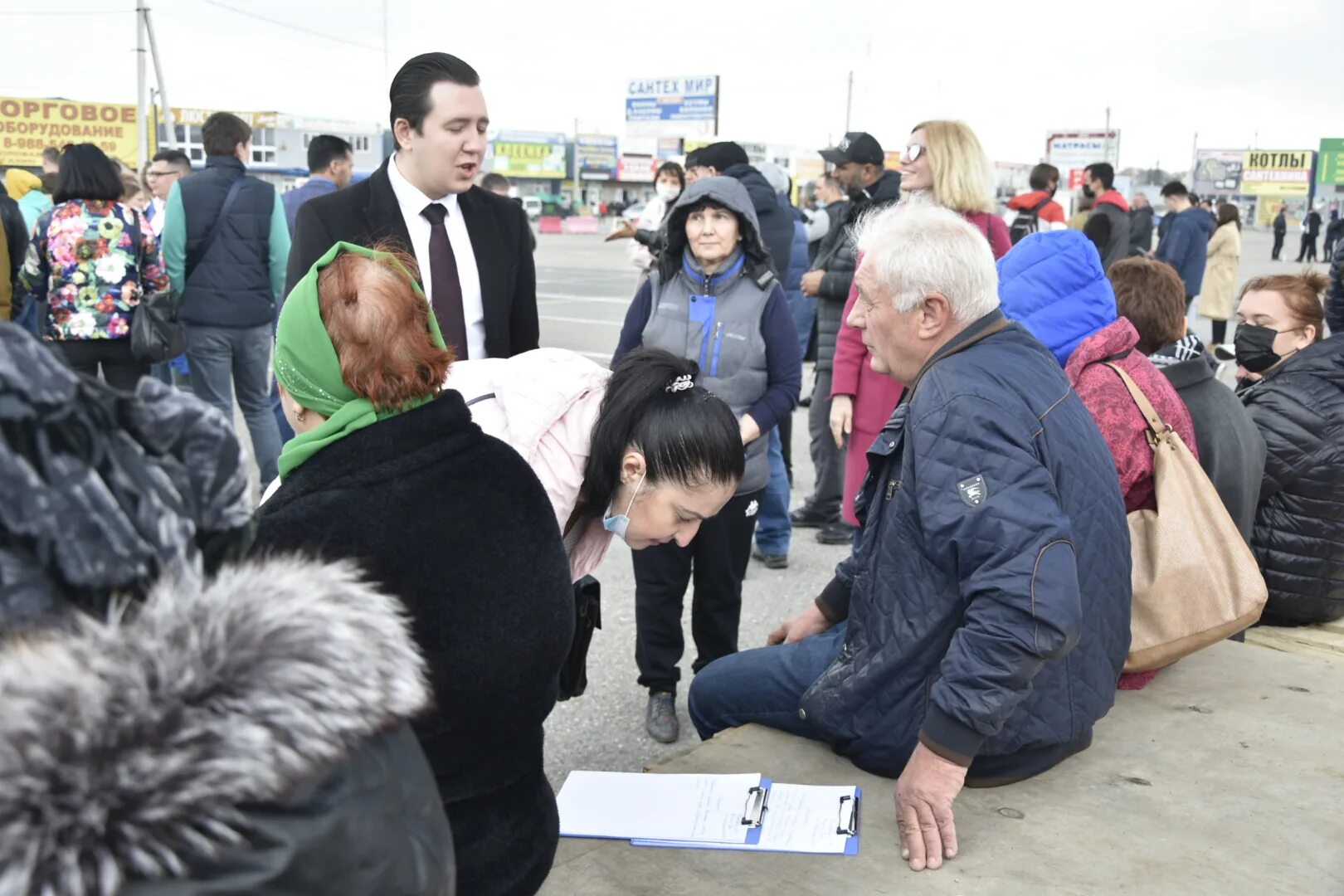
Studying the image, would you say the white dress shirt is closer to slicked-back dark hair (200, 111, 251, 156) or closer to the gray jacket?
the gray jacket

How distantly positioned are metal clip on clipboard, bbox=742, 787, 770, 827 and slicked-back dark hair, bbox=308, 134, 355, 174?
19.3 feet

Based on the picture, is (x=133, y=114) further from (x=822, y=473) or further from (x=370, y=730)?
(x=370, y=730)

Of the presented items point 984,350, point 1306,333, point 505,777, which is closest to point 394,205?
point 984,350

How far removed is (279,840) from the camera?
86 centimetres

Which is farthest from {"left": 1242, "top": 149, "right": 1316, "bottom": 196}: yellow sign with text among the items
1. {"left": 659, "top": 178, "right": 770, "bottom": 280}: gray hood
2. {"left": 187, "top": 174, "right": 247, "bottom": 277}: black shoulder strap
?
{"left": 659, "top": 178, "right": 770, "bottom": 280}: gray hood

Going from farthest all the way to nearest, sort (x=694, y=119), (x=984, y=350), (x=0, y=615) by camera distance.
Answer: (x=694, y=119), (x=984, y=350), (x=0, y=615)

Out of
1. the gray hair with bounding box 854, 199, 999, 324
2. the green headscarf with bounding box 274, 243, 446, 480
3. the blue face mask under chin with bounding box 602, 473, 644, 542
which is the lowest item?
the blue face mask under chin with bounding box 602, 473, 644, 542

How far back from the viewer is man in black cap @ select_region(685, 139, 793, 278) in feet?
19.5

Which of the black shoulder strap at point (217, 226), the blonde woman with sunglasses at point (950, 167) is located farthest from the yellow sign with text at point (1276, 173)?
the black shoulder strap at point (217, 226)

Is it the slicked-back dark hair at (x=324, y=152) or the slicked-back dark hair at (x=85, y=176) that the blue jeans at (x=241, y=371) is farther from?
the slicked-back dark hair at (x=324, y=152)

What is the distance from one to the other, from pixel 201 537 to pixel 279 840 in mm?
264

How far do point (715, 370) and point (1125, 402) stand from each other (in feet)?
4.50

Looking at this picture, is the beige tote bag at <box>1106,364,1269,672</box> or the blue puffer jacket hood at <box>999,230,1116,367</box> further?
the blue puffer jacket hood at <box>999,230,1116,367</box>

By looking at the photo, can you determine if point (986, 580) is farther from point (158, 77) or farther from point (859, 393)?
point (158, 77)
